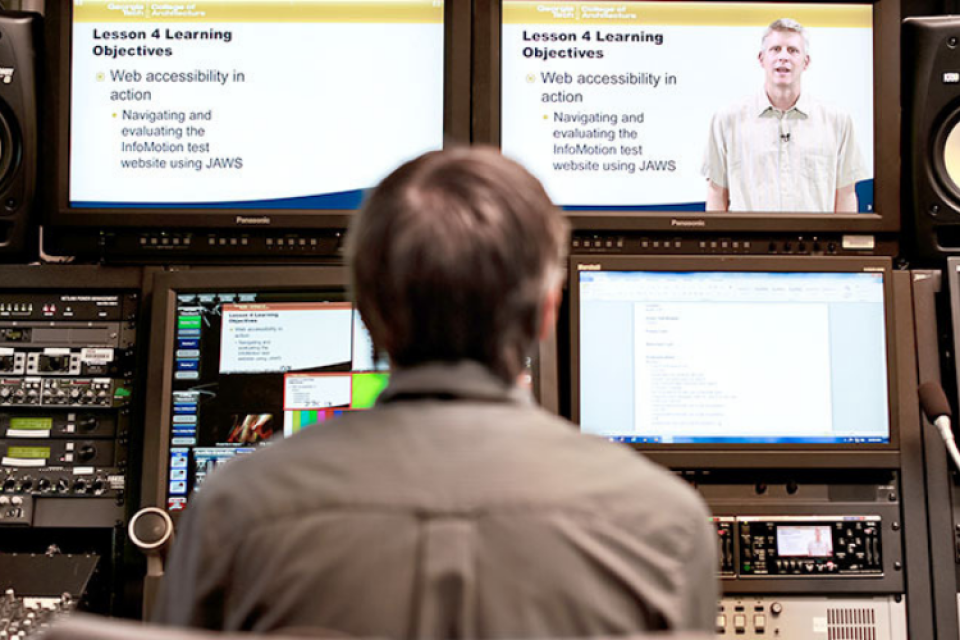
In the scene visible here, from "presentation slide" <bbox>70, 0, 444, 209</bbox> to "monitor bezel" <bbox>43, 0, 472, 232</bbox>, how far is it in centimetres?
2

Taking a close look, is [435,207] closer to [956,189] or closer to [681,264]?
[681,264]

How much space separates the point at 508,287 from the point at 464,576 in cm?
23

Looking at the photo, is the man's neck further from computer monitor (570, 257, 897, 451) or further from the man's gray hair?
computer monitor (570, 257, 897, 451)

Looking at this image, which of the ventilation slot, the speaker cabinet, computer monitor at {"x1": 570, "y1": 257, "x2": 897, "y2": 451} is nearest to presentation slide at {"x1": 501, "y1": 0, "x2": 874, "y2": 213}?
computer monitor at {"x1": 570, "y1": 257, "x2": 897, "y2": 451}

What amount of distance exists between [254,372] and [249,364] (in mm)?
17

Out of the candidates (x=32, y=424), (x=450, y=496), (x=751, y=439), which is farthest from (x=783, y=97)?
(x=32, y=424)

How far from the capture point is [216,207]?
177 cm

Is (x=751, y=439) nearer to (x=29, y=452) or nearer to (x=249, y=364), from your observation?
(x=249, y=364)

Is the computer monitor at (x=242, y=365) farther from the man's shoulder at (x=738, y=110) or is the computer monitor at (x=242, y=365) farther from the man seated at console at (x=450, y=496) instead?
the man seated at console at (x=450, y=496)

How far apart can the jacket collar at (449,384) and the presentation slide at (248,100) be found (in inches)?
40.4

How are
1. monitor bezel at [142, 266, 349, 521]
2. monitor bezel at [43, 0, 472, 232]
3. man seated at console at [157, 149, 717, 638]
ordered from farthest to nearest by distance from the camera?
monitor bezel at [43, 0, 472, 232] < monitor bezel at [142, 266, 349, 521] < man seated at console at [157, 149, 717, 638]

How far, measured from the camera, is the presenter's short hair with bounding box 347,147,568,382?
2.55 feet

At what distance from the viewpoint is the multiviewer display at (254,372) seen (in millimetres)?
1640

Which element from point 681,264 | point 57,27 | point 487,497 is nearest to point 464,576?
point 487,497
